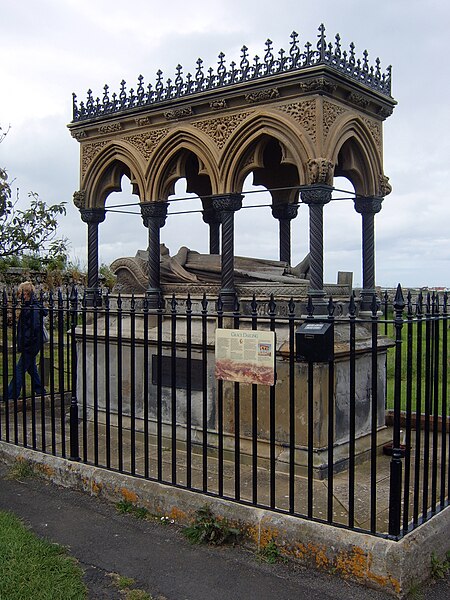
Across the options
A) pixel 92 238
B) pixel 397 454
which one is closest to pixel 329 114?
pixel 397 454

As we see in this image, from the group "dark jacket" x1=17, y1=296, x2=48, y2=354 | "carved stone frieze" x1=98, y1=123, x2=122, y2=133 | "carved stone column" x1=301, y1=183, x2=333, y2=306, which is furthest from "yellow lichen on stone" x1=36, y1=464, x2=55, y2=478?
"carved stone frieze" x1=98, y1=123, x2=122, y2=133

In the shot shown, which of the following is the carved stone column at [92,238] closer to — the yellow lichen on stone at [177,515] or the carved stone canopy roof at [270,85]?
the carved stone canopy roof at [270,85]

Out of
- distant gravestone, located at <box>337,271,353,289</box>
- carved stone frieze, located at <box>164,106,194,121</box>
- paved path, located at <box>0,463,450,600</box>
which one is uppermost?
carved stone frieze, located at <box>164,106,194,121</box>

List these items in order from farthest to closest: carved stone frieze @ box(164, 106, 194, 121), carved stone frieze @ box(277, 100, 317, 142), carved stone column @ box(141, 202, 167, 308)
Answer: carved stone column @ box(141, 202, 167, 308)
carved stone frieze @ box(164, 106, 194, 121)
carved stone frieze @ box(277, 100, 317, 142)

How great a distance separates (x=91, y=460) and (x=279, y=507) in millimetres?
2335

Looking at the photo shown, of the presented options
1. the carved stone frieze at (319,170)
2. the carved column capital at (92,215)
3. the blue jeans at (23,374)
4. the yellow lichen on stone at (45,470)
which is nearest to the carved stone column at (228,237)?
the carved stone frieze at (319,170)

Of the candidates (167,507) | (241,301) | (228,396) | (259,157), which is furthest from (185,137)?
(167,507)

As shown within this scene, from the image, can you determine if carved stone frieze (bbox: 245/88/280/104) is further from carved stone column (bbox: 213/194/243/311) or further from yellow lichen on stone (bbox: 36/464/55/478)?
yellow lichen on stone (bbox: 36/464/55/478)

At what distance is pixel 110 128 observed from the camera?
871 centimetres

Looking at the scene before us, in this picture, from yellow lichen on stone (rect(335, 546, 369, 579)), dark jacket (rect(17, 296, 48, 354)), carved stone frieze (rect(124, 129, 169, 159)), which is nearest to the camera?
yellow lichen on stone (rect(335, 546, 369, 579))

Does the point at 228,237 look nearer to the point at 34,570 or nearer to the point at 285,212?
the point at 285,212

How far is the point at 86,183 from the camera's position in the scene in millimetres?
9156

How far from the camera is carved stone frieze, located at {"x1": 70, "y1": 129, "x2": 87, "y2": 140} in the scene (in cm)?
908

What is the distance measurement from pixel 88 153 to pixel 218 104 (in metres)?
2.59
